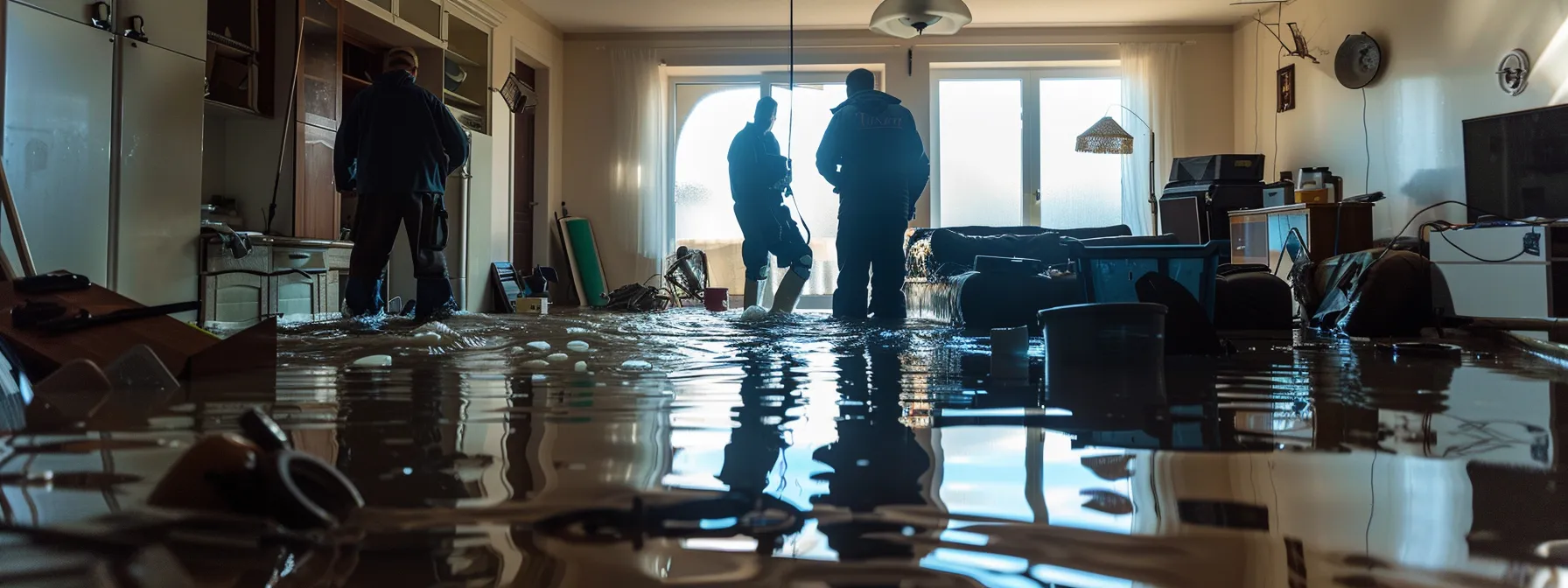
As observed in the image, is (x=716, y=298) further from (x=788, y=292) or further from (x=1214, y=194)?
(x=1214, y=194)

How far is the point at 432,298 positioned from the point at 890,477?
3580 mm

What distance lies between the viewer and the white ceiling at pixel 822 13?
781cm

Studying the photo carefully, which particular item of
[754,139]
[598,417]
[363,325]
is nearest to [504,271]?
[754,139]

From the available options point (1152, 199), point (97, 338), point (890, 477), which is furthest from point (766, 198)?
point (1152, 199)

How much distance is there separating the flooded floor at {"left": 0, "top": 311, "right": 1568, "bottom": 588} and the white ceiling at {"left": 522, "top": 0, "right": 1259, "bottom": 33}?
6248mm

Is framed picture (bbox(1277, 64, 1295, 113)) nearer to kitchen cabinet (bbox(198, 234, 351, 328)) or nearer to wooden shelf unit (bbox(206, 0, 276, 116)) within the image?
kitchen cabinet (bbox(198, 234, 351, 328))

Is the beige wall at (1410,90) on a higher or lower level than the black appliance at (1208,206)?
higher

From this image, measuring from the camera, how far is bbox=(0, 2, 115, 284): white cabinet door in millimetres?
3432

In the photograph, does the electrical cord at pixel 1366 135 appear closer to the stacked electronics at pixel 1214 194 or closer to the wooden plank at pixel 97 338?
the stacked electronics at pixel 1214 194

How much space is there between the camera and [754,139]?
5.30 metres

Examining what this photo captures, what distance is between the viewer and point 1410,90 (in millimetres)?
6203

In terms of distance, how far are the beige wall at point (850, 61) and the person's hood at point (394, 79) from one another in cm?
466

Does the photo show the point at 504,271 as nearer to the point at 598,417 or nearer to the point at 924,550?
the point at 598,417

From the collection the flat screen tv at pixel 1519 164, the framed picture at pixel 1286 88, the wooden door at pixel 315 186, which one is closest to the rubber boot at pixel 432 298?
the wooden door at pixel 315 186
